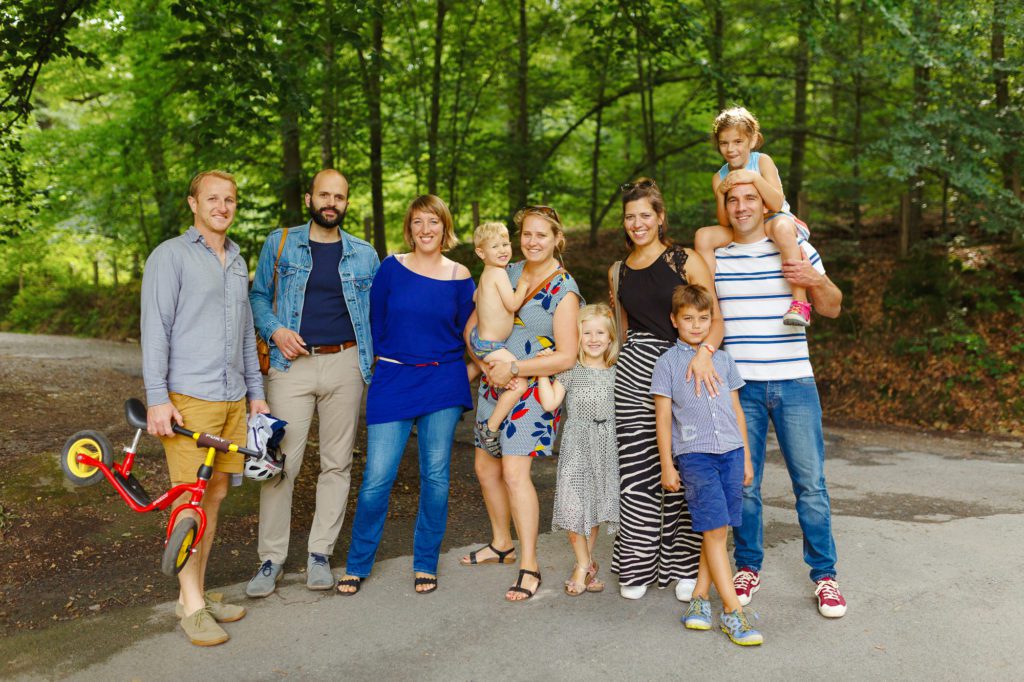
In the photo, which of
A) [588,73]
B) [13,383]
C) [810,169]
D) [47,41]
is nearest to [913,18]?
[810,169]

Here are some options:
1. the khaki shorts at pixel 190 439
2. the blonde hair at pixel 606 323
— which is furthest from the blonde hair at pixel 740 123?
the khaki shorts at pixel 190 439

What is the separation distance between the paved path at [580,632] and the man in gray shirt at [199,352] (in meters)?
0.30

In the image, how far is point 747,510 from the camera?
4035 millimetres

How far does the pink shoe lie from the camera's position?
3696 mm

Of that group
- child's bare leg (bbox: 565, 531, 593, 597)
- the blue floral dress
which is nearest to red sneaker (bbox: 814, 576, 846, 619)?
child's bare leg (bbox: 565, 531, 593, 597)

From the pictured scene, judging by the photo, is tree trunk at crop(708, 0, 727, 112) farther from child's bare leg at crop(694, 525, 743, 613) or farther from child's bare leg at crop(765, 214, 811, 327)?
child's bare leg at crop(694, 525, 743, 613)

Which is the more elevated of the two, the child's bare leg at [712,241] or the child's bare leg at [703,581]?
the child's bare leg at [712,241]

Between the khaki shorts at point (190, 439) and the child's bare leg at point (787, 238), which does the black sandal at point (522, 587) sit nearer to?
the khaki shorts at point (190, 439)

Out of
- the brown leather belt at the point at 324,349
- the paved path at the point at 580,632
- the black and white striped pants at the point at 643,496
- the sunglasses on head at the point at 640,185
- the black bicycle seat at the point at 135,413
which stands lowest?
the paved path at the point at 580,632

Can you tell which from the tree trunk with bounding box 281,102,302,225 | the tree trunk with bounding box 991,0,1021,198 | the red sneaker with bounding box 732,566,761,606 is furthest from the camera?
the tree trunk with bounding box 281,102,302,225

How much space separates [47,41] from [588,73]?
383 inches

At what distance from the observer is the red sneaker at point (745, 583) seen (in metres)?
3.96

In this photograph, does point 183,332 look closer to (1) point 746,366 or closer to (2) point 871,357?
(1) point 746,366

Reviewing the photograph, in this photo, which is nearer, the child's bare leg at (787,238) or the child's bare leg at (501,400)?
the child's bare leg at (787,238)
